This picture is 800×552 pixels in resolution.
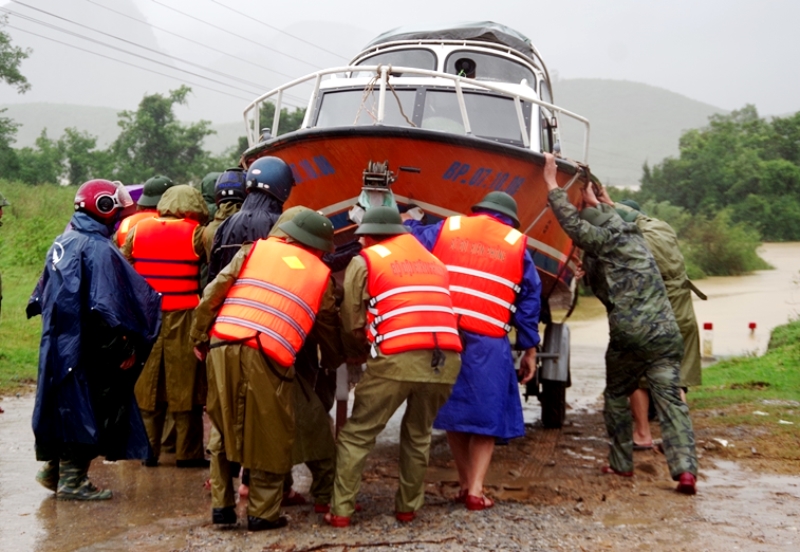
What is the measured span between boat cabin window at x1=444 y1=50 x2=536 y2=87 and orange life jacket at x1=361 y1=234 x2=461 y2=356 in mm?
4181

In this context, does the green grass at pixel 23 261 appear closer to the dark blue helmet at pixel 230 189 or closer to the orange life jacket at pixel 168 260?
the orange life jacket at pixel 168 260

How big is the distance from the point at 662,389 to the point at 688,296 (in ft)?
5.52

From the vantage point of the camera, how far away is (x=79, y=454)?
4957mm

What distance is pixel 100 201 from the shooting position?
507cm

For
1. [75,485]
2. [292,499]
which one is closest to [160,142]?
[75,485]

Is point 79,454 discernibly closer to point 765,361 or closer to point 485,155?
point 485,155

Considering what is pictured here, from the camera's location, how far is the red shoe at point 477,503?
15.9 feet

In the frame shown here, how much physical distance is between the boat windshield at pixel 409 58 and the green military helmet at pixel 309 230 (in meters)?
4.20

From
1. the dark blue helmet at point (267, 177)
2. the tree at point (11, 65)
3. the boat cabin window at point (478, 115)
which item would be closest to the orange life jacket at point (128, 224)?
the dark blue helmet at point (267, 177)

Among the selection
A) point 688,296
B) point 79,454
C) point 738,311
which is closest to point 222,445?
point 79,454

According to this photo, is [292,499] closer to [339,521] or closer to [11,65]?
[339,521]

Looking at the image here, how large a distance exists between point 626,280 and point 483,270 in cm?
118

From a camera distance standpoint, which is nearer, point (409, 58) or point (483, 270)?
point (483, 270)

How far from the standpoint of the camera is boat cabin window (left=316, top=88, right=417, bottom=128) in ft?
24.1
